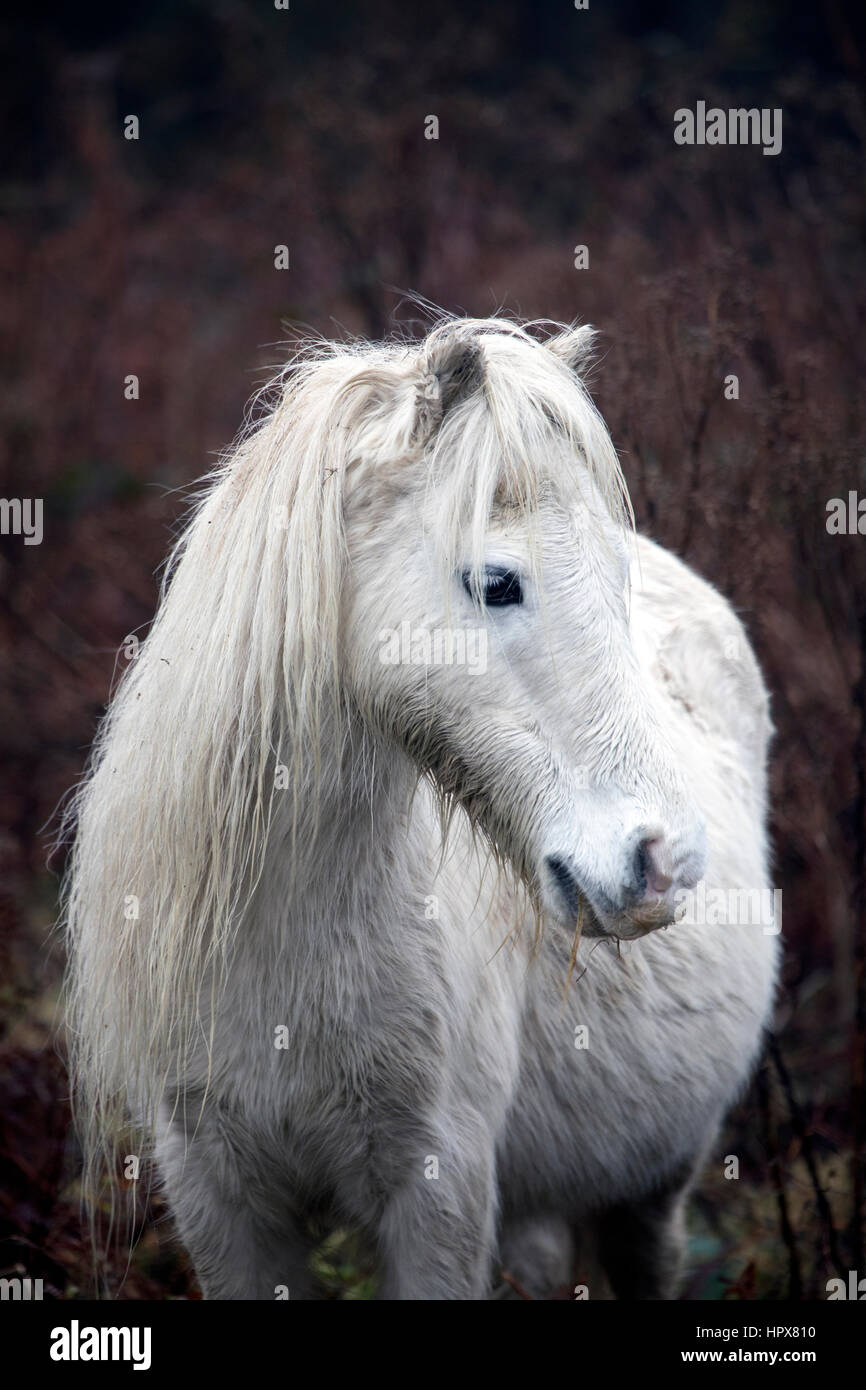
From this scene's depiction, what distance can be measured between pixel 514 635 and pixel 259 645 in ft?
1.45

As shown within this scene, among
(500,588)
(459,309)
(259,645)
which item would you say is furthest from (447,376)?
(459,309)

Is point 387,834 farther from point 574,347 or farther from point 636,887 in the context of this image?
point 574,347

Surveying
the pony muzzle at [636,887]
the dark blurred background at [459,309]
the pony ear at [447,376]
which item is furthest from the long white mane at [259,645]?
the dark blurred background at [459,309]

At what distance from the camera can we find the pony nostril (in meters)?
1.89

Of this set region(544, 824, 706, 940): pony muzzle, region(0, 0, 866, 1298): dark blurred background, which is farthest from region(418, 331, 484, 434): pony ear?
region(0, 0, 866, 1298): dark blurred background

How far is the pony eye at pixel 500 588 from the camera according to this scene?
6.52 feet

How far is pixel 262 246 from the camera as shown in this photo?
25.6 feet

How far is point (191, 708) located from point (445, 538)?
55 cm

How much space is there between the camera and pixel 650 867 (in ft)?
6.20

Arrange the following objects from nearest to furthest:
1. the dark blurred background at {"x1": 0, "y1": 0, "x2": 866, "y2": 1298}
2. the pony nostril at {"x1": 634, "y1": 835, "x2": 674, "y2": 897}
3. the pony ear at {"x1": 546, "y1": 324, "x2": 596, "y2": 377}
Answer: the pony nostril at {"x1": 634, "y1": 835, "x2": 674, "y2": 897}, the pony ear at {"x1": 546, "y1": 324, "x2": 596, "y2": 377}, the dark blurred background at {"x1": 0, "y1": 0, "x2": 866, "y2": 1298}

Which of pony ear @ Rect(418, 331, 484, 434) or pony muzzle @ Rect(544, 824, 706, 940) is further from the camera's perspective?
pony ear @ Rect(418, 331, 484, 434)

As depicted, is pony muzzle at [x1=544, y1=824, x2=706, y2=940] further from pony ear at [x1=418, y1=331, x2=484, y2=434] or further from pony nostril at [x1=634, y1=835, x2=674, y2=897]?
pony ear at [x1=418, y1=331, x2=484, y2=434]

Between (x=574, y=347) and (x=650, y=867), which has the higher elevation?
(x=574, y=347)

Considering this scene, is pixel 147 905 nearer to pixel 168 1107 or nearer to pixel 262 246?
pixel 168 1107
